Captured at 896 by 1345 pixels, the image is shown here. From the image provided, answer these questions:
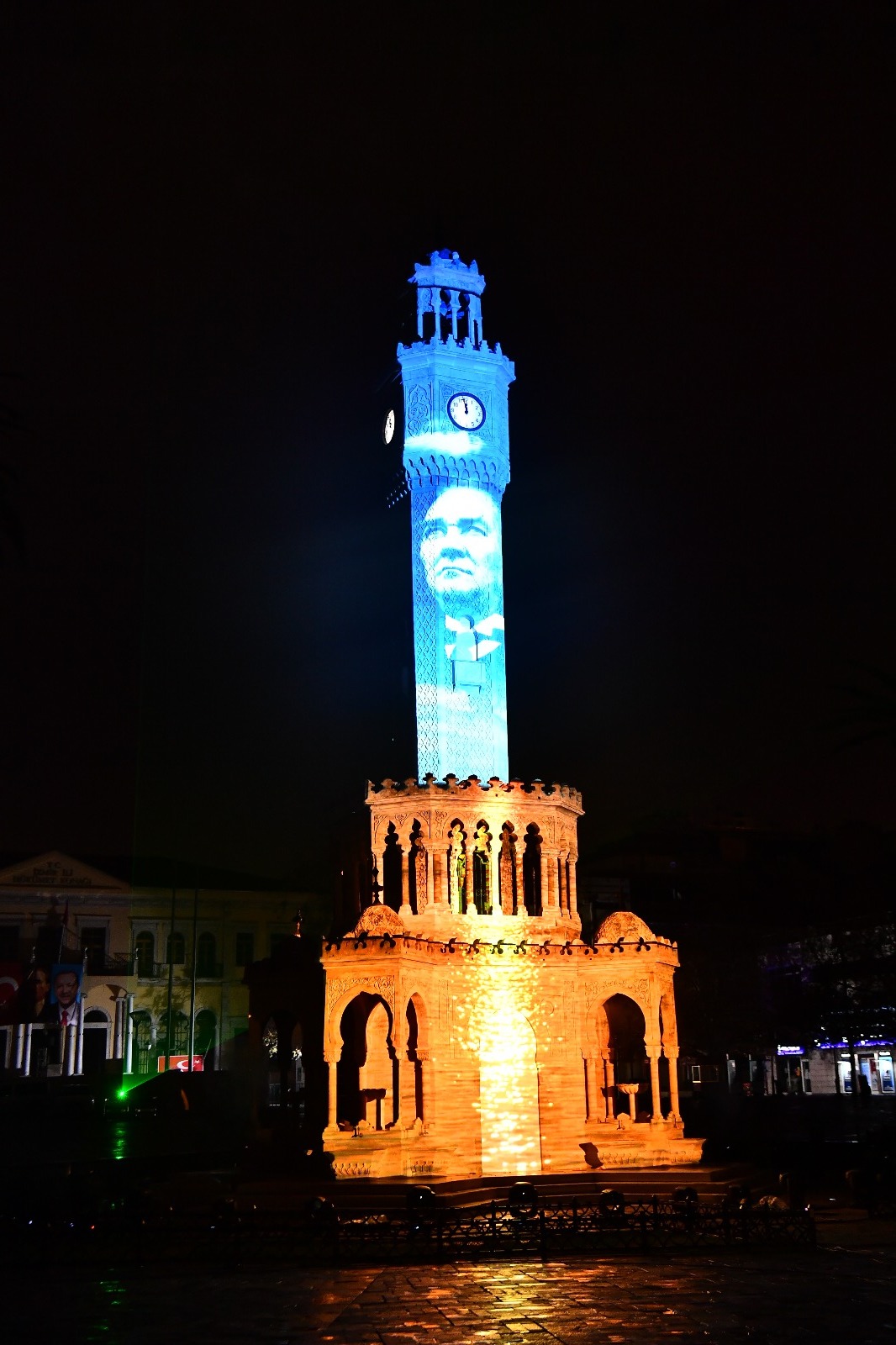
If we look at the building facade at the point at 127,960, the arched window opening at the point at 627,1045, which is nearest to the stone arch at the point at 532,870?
the arched window opening at the point at 627,1045

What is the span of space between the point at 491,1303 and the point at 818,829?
74307 millimetres

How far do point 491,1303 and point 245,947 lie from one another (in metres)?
52.7

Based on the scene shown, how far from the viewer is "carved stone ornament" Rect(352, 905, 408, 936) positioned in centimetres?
2802

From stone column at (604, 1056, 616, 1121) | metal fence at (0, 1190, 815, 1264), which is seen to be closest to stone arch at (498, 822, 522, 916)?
stone column at (604, 1056, 616, 1121)

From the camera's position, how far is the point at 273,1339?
588 inches

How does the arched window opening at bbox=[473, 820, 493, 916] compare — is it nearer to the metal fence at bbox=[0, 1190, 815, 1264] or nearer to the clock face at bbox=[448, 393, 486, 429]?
the metal fence at bbox=[0, 1190, 815, 1264]

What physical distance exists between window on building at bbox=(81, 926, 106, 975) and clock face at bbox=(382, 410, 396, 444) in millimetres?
35954

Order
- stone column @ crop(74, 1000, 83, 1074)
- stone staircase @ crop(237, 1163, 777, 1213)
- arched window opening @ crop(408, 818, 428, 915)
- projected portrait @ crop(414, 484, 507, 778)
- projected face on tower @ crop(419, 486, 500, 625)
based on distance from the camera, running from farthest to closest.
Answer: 1. stone column @ crop(74, 1000, 83, 1074)
2. projected face on tower @ crop(419, 486, 500, 625)
3. projected portrait @ crop(414, 484, 507, 778)
4. arched window opening @ crop(408, 818, 428, 915)
5. stone staircase @ crop(237, 1163, 777, 1213)

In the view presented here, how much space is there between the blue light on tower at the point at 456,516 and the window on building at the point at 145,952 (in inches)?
1428

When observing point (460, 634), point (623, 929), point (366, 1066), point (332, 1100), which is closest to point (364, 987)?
point (332, 1100)

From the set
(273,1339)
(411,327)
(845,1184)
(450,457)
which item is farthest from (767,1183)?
(411,327)

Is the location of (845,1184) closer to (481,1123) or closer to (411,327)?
(481,1123)

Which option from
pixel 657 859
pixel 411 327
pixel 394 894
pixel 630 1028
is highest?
pixel 411 327

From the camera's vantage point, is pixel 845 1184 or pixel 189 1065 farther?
pixel 189 1065
